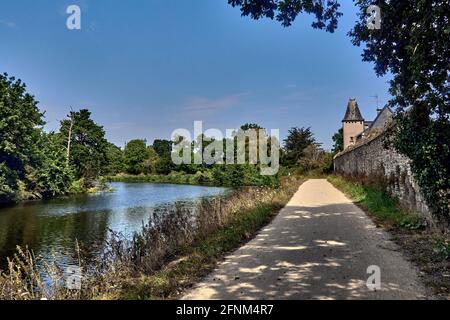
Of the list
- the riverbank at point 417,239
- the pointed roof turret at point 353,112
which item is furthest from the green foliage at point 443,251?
the pointed roof turret at point 353,112

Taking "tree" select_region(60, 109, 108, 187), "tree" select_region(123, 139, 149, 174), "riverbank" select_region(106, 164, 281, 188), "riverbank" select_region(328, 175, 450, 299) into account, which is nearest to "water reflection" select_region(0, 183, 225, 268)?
"riverbank" select_region(328, 175, 450, 299)

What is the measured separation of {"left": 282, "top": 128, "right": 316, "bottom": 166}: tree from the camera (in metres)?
61.8

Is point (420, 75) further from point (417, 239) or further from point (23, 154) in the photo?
point (23, 154)

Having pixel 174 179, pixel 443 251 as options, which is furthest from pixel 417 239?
pixel 174 179

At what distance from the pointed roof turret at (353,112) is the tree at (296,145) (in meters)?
6.77

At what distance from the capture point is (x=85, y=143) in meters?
52.8

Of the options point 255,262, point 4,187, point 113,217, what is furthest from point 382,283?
point 4,187

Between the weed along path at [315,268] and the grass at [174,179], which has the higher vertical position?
the grass at [174,179]

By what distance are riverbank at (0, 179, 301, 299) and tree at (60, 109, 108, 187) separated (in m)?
38.2

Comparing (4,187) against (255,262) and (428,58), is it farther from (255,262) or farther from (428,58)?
(428,58)

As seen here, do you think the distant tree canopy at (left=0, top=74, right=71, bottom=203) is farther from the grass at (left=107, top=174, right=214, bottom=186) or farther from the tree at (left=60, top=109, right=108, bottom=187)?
the grass at (left=107, top=174, right=214, bottom=186)

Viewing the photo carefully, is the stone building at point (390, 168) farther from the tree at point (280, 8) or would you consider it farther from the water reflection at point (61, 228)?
the water reflection at point (61, 228)

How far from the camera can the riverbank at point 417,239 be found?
208 inches
